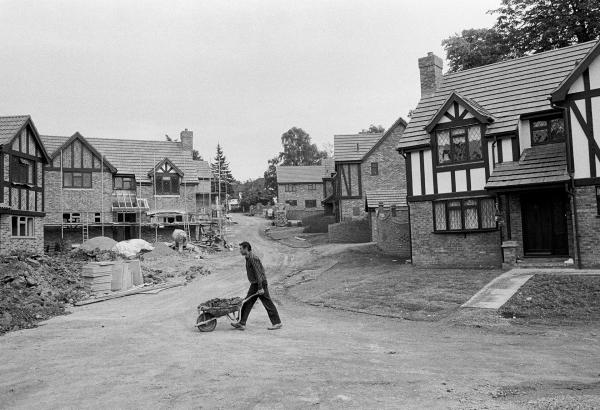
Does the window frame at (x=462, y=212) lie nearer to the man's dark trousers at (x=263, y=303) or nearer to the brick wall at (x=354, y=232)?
the man's dark trousers at (x=263, y=303)

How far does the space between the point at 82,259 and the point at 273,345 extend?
22.5m

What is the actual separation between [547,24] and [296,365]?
31284 mm

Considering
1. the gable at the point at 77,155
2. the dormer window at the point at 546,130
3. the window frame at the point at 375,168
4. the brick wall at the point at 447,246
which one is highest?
the gable at the point at 77,155

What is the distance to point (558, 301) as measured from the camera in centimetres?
1393

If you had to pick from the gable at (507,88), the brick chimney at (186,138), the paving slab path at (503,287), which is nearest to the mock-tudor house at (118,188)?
the brick chimney at (186,138)

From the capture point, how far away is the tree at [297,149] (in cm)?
9925

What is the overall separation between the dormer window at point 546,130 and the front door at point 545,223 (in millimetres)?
2406

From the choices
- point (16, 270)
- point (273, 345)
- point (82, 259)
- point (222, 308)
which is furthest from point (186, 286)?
point (273, 345)

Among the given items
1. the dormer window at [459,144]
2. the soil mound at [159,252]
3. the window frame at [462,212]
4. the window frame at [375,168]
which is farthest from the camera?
the window frame at [375,168]

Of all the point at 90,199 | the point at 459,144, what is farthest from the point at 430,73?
the point at 90,199

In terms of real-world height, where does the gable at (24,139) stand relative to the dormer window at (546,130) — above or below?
above

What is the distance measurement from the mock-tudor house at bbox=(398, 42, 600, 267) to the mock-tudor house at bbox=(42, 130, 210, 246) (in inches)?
991

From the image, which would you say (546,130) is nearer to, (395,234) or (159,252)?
(395,234)

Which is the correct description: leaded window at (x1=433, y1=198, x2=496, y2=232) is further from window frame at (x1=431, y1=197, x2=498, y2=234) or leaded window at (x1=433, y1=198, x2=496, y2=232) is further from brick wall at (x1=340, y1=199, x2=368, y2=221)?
brick wall at (x1=340, y1=199, x2=368, y2=221)
